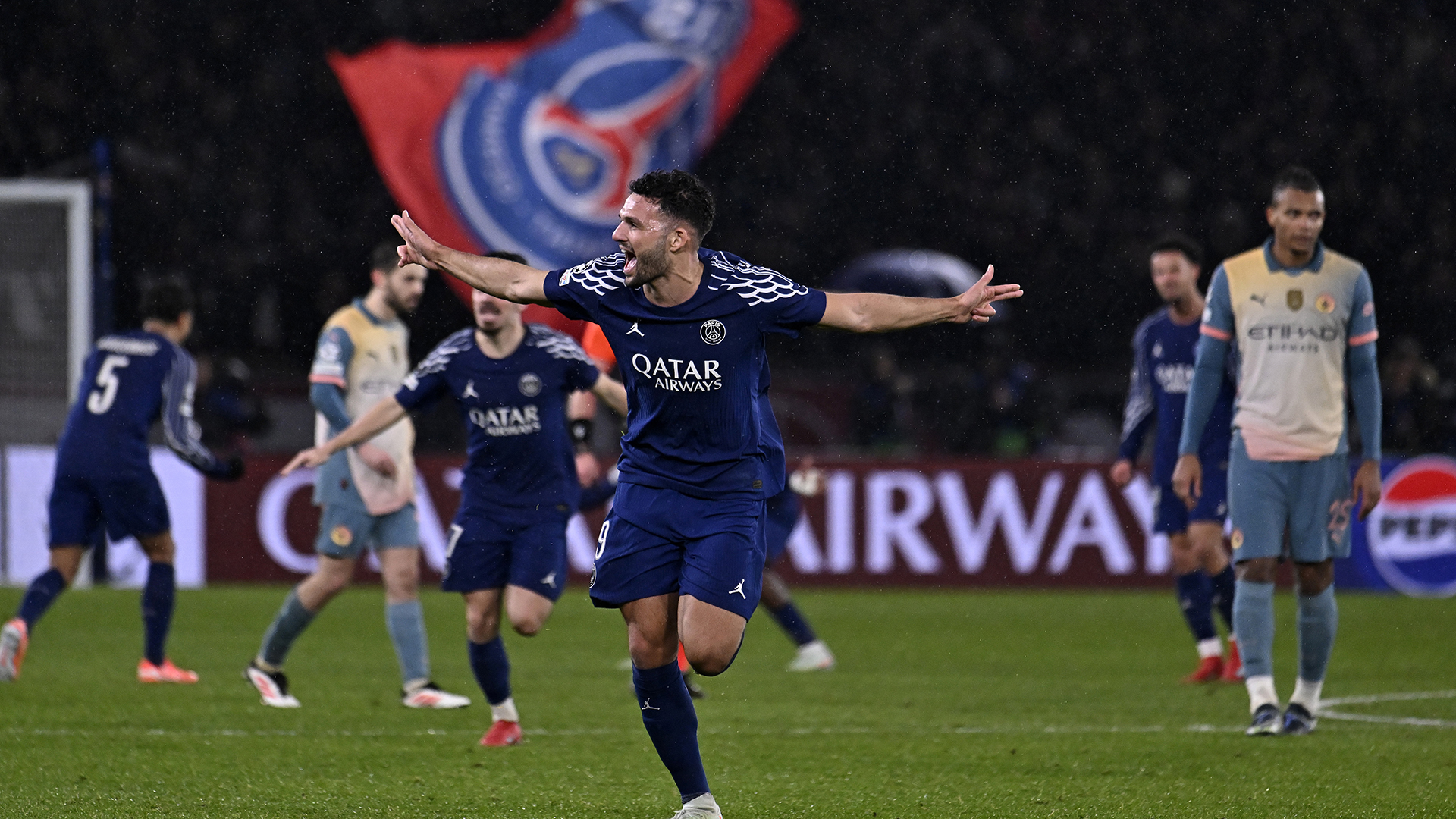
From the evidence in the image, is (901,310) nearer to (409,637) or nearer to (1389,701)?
(409,637)

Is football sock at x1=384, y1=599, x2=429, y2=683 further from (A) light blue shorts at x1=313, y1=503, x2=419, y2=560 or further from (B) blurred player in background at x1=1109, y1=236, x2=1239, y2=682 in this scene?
(B) blurred player in background at x1=1109, y1=236, x2=1239, y2=682

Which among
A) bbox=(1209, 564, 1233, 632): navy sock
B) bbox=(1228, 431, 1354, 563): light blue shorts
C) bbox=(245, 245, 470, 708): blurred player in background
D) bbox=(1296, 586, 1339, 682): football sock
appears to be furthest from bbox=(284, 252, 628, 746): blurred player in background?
bbox=(1209, 564, 1233, 632): navy sock

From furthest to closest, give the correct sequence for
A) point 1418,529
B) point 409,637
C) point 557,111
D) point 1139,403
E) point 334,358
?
point 557,111 < point 1418,529 < point 1139,403 < point 334,358 < point 409,637

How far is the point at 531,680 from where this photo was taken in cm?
976

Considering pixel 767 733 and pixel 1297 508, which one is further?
pixel 767 733

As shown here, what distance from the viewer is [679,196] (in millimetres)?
5352

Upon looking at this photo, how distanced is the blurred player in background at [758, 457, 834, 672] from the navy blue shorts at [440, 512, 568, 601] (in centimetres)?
275

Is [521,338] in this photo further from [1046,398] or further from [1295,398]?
[1046,398]

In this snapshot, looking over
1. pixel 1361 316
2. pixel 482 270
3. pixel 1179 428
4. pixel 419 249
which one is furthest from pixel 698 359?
pixel 1179 428

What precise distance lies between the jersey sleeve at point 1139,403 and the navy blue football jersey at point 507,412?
361cm

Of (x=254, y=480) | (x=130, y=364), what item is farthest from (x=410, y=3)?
(x=130, y=364)

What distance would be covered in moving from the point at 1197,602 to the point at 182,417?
17.6 feet

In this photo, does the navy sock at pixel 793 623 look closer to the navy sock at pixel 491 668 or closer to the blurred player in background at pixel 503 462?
the blurred player in background at pixel 503 462

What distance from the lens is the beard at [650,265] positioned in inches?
209
